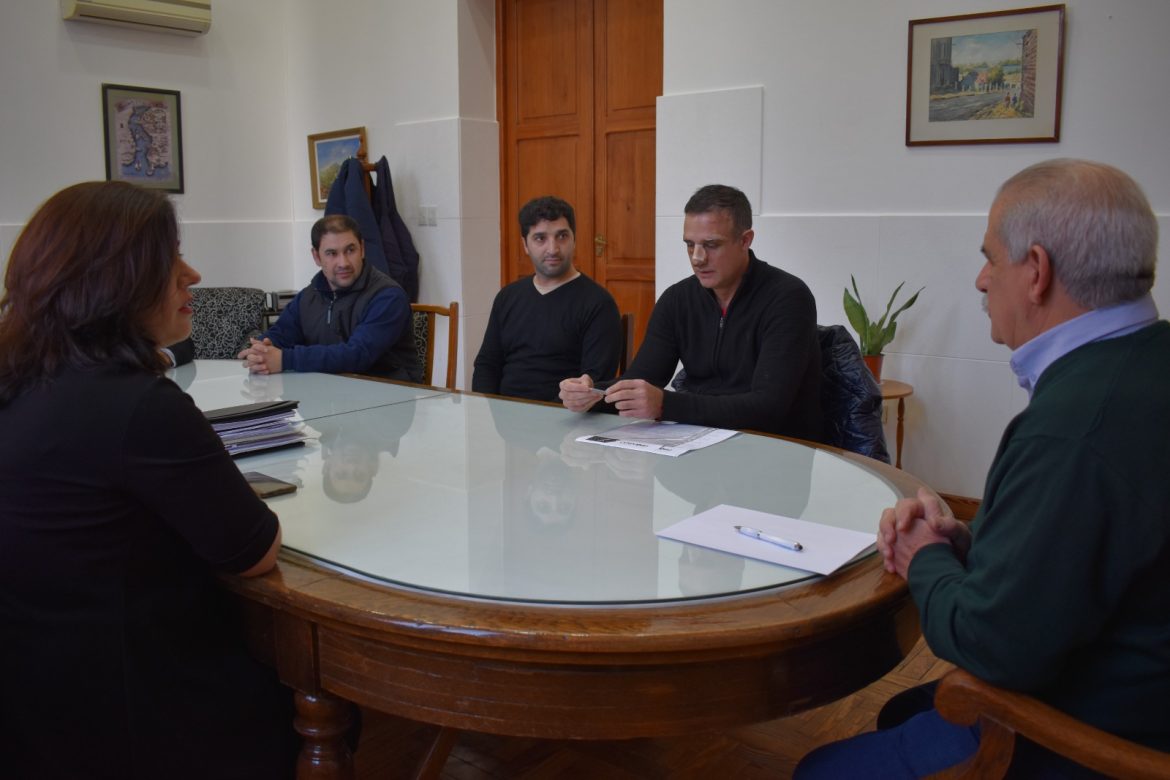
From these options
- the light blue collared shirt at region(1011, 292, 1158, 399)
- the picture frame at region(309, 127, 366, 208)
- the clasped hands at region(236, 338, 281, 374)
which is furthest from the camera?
the picture frame at region(309, 127, 366, 208)

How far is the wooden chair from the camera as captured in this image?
2.89 feet

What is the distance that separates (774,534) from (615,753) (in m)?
0.95

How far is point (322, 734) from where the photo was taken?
128cm

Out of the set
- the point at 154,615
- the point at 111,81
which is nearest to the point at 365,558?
the point at 154,615

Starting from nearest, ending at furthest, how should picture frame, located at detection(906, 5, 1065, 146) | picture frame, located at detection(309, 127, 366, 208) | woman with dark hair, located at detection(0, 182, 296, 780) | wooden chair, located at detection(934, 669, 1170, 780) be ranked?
1. wooden chair, located at detection(934, 669, 1170, 780)
2. woman with dark hair, located at detection(0, 182, 296, 780)
3. picture frame, located at detection(906, 5, 1065, 146)
4. picture frame, located at detection(309, 127, 366, 208)

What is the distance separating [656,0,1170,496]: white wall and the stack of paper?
2448 mm

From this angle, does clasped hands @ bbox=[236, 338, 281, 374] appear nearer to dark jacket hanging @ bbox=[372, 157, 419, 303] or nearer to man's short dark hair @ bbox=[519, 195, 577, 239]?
man's short dark hair @ bbox=[519, 195, 577, 239]

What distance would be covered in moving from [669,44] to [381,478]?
3.01 meters

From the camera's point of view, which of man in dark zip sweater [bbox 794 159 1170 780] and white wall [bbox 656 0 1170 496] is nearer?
man in dark zip sweater [bbox 794 159 1170 780]

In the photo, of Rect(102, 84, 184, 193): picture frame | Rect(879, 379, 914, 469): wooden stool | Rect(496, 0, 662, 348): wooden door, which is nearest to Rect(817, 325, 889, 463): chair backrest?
Rect(879, 379, 914, 469): wooden stool

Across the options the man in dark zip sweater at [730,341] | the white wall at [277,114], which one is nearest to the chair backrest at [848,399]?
the man in dark zip sweater at [730,341]

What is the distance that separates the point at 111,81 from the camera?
513 centimetres

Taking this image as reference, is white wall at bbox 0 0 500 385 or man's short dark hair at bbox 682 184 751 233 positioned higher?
white wall at bbox 0 0 500 385

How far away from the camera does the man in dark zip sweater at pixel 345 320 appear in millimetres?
3102
